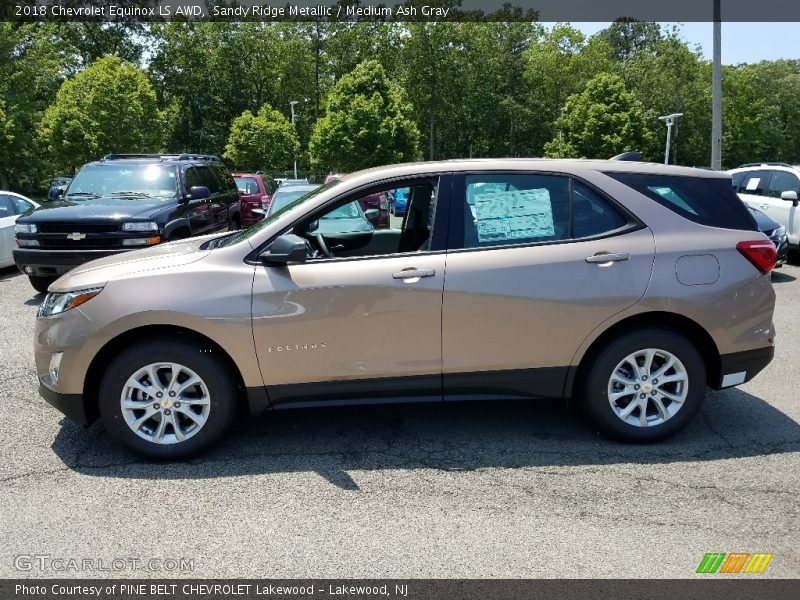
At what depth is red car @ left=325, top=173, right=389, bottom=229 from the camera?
4.71 meters

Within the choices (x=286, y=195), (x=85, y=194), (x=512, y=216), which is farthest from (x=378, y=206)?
(x=286, y=195)

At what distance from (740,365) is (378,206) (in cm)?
261

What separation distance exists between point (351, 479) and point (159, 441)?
1.19m

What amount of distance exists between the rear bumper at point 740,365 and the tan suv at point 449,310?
0.01 meters

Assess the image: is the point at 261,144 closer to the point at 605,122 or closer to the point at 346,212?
the point at 605,122

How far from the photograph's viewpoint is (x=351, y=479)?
13.8 ft

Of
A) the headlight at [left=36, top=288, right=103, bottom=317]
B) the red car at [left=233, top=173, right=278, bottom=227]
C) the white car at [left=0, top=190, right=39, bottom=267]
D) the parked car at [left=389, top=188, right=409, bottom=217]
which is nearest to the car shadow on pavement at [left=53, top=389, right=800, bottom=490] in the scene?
the headlight at [left=36, top=288, right=103, bottom=317]

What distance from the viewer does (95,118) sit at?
38.1 metres

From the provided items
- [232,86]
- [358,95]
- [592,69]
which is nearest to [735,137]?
[592,69]

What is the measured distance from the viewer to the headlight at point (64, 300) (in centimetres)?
432

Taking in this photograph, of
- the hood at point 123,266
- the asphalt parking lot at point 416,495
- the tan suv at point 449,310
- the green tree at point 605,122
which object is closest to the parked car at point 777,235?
the asphalt parking lot at point 416,495

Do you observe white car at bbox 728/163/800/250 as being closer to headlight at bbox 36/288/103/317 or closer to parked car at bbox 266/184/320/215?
parked car at bbox 266/184/320/215

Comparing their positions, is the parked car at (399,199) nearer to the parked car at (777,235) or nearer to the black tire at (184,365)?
the black tire at (184,365)

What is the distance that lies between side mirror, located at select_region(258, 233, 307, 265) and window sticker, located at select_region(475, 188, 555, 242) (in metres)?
1.11
